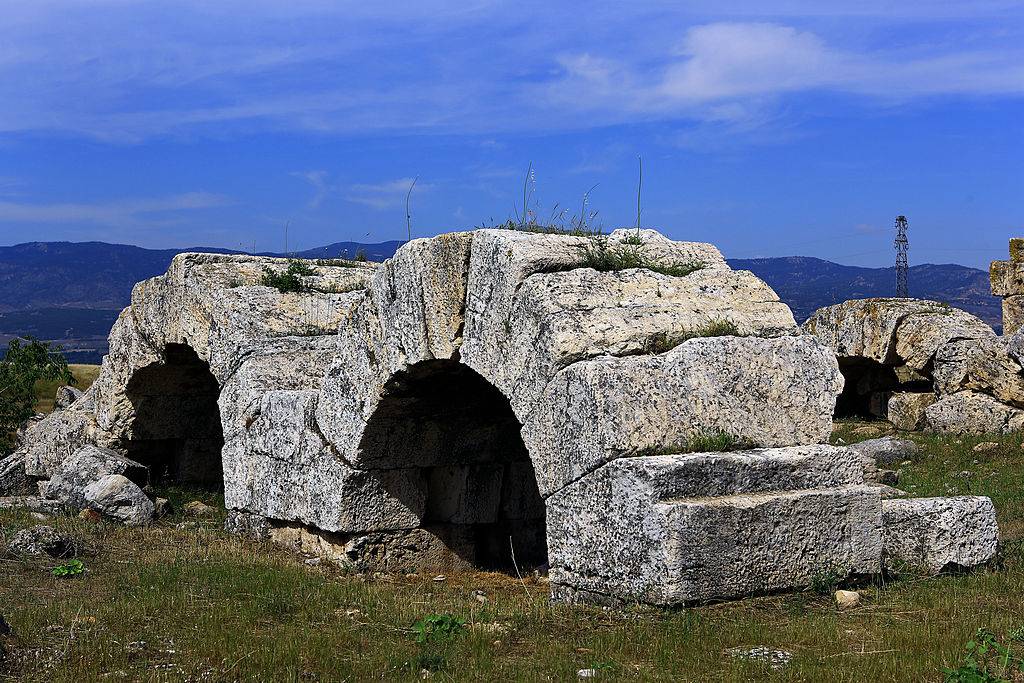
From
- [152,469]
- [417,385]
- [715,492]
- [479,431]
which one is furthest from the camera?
[152,469]

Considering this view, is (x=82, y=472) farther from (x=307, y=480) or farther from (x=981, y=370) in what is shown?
(x=981, y=370)

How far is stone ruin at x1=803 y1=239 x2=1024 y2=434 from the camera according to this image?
1301cm

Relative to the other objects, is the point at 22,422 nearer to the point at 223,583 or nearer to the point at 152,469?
the point at 152,469

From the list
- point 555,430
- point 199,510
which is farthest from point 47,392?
point 555,430

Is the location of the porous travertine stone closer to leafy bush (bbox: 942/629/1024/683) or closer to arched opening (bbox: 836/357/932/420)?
leafy bush (bbox: 942/629/1024/683)

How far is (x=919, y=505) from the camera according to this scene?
597 cm

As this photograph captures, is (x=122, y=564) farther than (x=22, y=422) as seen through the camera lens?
No

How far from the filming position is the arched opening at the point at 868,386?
15992mm

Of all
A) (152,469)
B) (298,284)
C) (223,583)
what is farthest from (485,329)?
(152,469)

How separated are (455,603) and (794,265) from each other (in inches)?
6324

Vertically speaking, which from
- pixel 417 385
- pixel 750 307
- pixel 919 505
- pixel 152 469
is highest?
pixel 750 307

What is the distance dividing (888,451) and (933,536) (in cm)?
653

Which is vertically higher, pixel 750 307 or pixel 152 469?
pixel 750 307

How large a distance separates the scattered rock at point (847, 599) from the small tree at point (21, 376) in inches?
490
